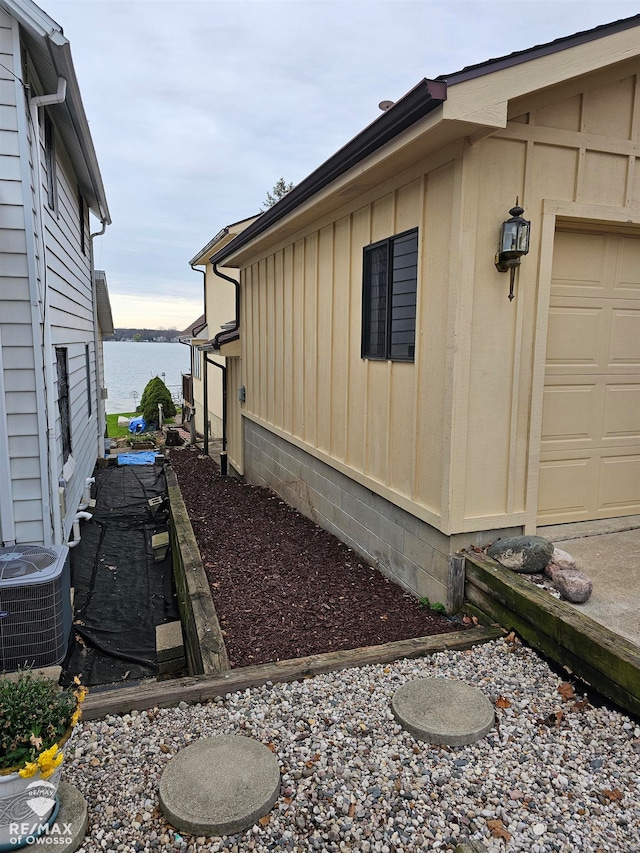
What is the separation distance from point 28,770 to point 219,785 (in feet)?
2.56

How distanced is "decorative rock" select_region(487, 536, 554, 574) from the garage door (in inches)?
24.3

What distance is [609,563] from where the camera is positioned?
13.0ft

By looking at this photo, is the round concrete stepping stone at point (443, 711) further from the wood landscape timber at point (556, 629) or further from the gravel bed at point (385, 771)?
the wood landscape timber at point (556, 629)

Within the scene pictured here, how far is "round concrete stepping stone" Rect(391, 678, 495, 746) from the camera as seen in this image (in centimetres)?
265

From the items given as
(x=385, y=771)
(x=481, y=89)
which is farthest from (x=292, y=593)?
(x=481, y=89)

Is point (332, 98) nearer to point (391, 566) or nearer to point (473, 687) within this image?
point (391, 566)

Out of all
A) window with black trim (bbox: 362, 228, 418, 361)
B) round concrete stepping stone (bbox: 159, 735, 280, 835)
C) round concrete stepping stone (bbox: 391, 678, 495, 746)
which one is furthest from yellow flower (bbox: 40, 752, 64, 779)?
window with black trim (bbox: 362, 228, 418, 361)

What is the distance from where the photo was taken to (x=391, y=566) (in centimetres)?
499

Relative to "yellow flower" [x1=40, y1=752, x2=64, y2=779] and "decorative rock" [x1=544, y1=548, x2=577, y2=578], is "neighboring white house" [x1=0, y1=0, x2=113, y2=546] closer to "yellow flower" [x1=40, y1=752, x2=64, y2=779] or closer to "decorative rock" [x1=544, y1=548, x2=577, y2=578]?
"yellow flower" [x1=40, y1=752, x2=64, y2=779]

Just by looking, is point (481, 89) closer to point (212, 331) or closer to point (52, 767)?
point (52, 767)

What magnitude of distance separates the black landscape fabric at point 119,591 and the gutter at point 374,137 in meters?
4.66

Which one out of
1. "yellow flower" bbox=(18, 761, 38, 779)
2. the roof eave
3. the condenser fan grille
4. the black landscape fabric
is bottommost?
the black landscape fabric

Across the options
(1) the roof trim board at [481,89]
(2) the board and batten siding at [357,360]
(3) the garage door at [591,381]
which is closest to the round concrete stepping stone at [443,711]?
(2) the board and batten siding at [357,360]

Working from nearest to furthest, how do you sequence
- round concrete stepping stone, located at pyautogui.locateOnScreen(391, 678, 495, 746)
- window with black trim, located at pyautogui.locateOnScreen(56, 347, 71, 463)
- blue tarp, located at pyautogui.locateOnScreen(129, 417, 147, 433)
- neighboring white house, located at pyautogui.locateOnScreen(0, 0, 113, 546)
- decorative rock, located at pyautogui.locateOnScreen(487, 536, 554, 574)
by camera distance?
round concrete stepping stone, located at pyautogui.locateOnScreen(391, 678, 495, 746)
decorative rock, located at pyautogui.locateOnScreen(487, 536, 554, 574)
neighboring white house, located at pyautogui.locateOnScreen(0, 0, 113, 546)
window with black trim, located at pyautogui.locateOnScreen(56, 347, 71, 463)
blue tarp, located at pyautogui.locateOnScreen(129, 417, 147, 433)
